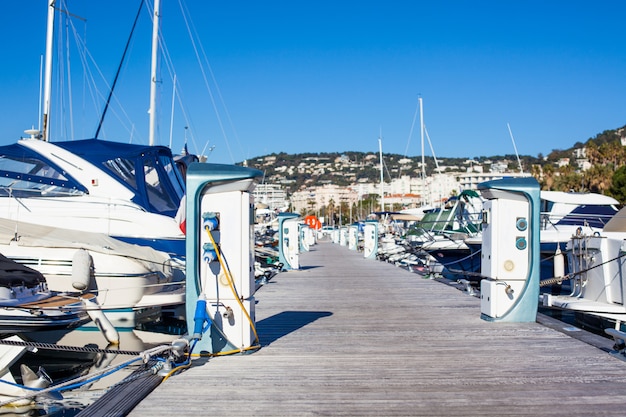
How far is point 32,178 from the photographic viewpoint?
53.4ft

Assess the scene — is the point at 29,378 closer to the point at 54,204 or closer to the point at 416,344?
the point at 416,344

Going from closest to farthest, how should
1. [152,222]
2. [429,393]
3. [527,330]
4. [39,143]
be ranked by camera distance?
[429,393] → [527,330] → [152,222] → [39,143]

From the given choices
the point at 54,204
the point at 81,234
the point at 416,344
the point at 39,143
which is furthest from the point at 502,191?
the point at 39,143

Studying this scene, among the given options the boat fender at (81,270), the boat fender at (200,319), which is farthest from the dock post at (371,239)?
the boat fender at (200,319)

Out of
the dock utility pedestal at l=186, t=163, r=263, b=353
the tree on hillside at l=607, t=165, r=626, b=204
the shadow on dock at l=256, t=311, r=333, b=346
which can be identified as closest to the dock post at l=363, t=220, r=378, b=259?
the shadow on dock at l=256, t=311, r=333, b=346

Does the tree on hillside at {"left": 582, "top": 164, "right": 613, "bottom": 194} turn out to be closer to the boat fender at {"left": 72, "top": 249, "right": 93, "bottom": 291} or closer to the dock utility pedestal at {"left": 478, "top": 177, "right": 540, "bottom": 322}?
the dock utility pedestal at {"left": 478, "top": 177, "right": 540, "bottom": 322}

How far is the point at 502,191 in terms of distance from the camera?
348 inches

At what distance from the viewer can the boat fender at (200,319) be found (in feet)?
22.1

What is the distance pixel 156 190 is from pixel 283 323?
929 centimetres

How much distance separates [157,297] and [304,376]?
6.29 metres

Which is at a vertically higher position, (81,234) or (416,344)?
(81,234)

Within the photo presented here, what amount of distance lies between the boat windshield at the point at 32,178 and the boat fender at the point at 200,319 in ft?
34.2

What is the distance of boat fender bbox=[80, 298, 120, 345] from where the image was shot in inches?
422

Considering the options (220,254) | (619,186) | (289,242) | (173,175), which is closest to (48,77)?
(173,175)
